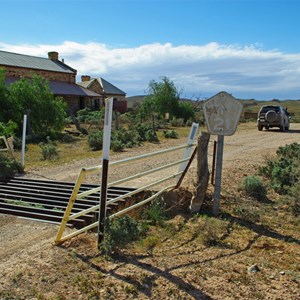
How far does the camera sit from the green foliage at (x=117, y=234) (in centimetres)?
435

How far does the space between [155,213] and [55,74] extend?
33599mm

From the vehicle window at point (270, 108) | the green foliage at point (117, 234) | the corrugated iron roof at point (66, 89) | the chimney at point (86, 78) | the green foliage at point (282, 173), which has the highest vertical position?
the chimney at point (86, 78)

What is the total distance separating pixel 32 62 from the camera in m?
35.9

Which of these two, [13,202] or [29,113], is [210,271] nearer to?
[13,202]

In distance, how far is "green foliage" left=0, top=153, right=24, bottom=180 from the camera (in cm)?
865

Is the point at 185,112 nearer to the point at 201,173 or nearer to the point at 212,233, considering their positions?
the point at 201,173

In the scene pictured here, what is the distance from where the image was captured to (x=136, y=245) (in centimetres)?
478

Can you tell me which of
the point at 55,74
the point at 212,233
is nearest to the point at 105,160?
the point at 212,233

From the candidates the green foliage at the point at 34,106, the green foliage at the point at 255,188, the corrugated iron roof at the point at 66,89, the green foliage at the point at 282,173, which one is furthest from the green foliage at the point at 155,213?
the corrugated iron roof at the point at 66,89

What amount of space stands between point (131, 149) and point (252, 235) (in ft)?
30.6

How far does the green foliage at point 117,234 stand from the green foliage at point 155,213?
98cm

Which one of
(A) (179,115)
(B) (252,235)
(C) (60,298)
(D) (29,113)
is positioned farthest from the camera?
(A) (179,115)

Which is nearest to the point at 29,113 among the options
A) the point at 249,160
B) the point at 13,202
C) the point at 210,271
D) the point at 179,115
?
the point at 249,160

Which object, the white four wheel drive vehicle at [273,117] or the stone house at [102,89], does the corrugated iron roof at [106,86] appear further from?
the white four wheel drive vehicle at [273,117]
